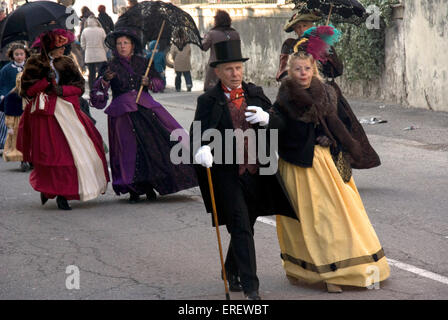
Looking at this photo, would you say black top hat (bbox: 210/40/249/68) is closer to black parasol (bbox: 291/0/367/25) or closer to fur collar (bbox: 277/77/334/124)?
fur collar (bbox: 277/77/334/124)

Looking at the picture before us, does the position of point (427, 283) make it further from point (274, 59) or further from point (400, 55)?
point (274, 59)

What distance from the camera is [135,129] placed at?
10.1 meters

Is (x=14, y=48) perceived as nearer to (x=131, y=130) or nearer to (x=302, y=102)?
(x=131, y=130)

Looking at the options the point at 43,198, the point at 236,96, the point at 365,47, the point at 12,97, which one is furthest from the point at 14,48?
the point at 365,47

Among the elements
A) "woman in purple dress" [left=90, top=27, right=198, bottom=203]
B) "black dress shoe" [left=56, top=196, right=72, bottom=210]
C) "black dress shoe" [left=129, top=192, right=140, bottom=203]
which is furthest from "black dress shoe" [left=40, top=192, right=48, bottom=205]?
"black dress shoe" [left=129, top=192, right=140, bottom=203]

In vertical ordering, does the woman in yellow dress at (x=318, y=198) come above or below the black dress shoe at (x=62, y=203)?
above

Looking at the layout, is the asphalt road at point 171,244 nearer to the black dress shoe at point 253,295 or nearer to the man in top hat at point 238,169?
the black dress shoe at point 253,295

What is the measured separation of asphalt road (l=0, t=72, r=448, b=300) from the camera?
660 cm

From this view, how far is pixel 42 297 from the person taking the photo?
21.6ft

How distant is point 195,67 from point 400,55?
36.2ft

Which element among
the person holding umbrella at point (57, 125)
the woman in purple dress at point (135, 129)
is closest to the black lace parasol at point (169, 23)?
the woman in purple dress at point (135, 129)

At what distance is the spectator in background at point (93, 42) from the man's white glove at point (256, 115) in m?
18.2

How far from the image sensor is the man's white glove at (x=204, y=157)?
601 centimetres
